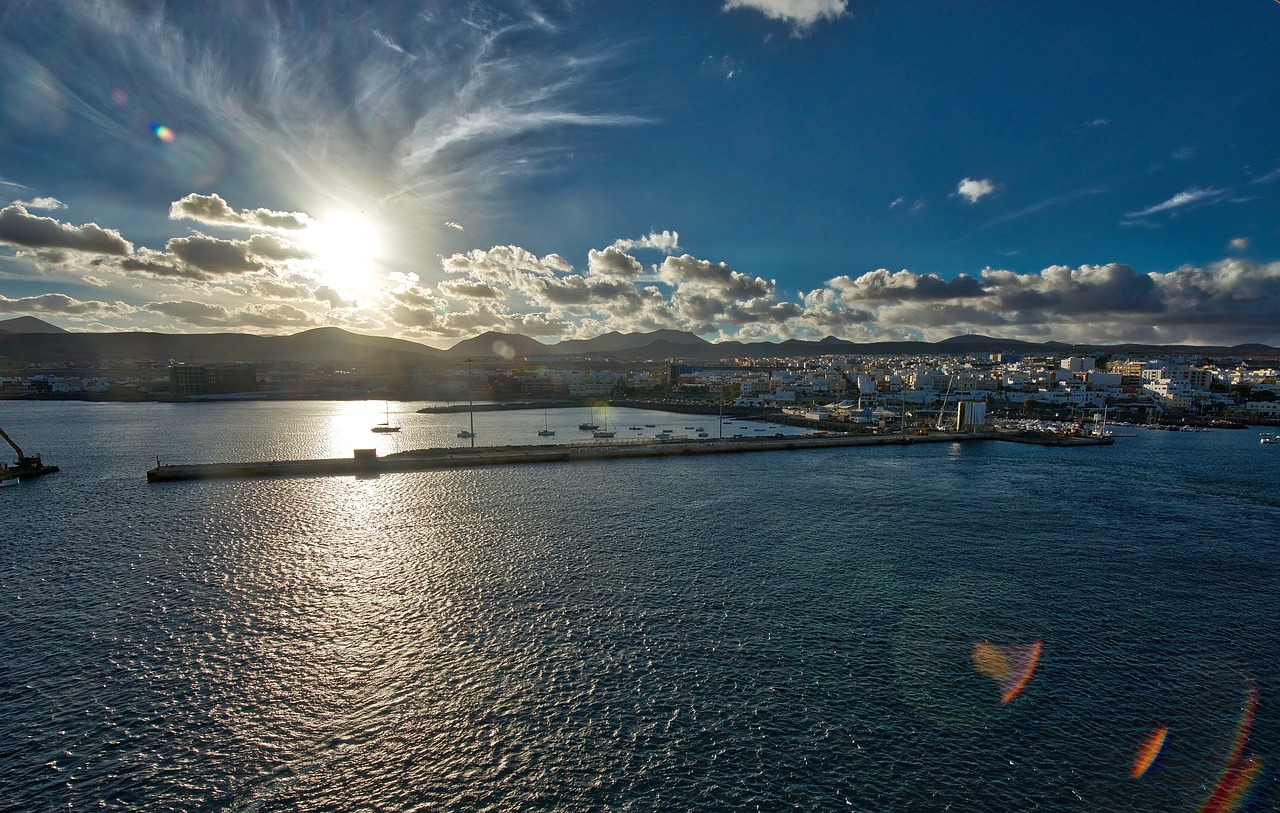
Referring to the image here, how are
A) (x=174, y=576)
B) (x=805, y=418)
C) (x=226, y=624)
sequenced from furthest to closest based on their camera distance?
1. (x=805, y=418)
2. (x=174, y=576)
3. (x=226, y=624)

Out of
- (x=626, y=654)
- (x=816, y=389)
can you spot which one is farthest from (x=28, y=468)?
(x=816, y=389)

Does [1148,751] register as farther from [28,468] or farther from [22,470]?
[28,468]

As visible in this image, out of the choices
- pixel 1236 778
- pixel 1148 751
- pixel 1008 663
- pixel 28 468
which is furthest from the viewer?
pixel 28 468

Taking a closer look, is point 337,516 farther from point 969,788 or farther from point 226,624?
point 969,788

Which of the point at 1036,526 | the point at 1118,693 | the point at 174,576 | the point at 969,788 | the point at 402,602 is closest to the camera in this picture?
the point at 969,788

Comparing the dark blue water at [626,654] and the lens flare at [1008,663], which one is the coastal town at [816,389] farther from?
the lens flare at [1008,663]

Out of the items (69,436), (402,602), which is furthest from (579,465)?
(69,436)

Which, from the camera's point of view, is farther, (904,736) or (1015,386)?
(1015,386)
